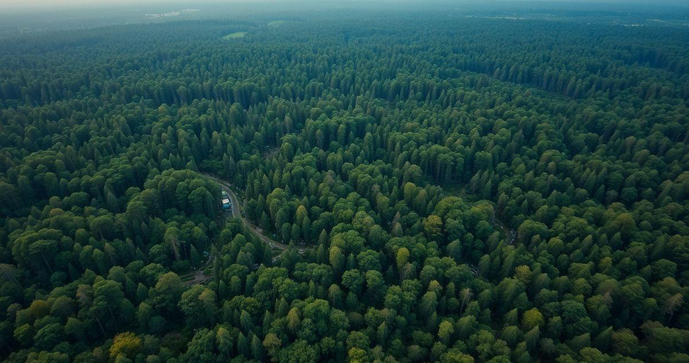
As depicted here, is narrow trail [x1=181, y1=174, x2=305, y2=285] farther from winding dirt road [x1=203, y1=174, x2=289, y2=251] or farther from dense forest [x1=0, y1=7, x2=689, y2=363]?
dense forest [x1=0, y1=7, x2=689, y2=363]

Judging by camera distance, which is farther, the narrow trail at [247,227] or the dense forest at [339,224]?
the narrow trail at [247,227]

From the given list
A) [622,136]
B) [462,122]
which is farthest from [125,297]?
[622,136]

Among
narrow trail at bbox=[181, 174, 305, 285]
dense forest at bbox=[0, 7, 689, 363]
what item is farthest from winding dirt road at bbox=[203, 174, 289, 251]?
dense forest at bbox=[0, 7, 689, 363]

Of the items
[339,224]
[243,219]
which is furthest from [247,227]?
[339,224]

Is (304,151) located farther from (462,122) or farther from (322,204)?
(462,122)

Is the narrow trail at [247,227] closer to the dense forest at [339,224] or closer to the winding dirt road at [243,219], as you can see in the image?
the winding dirt road at [243,219]

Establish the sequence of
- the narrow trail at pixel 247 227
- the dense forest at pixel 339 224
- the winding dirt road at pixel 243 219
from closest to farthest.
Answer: the dense forest at pixel 339 224
the narrow trail at pixel 247 227
the winding dirt road at pixel 243 219

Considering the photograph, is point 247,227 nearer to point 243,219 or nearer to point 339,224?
point 243,219

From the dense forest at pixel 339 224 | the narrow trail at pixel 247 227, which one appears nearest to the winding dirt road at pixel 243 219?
the narrow trail at pixel 247 227
